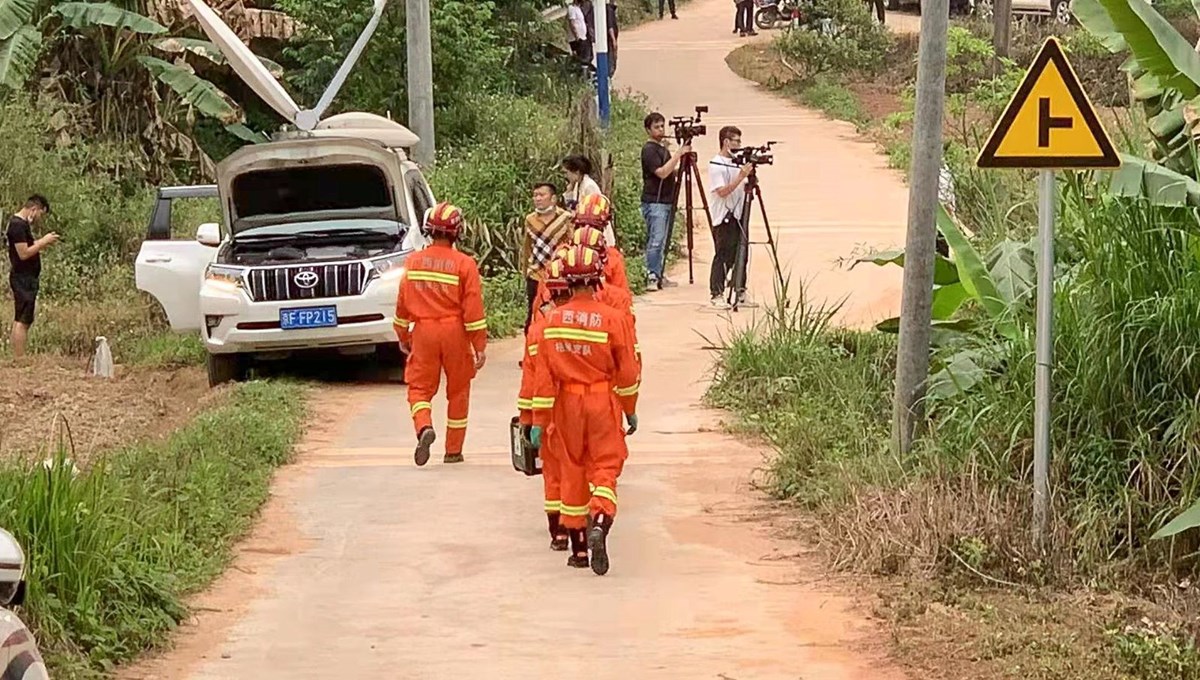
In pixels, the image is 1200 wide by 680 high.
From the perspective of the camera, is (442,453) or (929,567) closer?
(929,567)

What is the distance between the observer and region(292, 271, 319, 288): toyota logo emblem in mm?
14703

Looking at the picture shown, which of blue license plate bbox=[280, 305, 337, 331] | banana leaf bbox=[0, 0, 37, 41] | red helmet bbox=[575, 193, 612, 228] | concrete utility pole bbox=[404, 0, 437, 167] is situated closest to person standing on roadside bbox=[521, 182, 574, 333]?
blue license plate bbox=[280, 305, 337, 331]

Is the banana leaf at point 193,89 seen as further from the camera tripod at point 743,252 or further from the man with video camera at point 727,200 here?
the camera tripod at point 743,252

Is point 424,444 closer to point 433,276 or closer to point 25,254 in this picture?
point 433,276

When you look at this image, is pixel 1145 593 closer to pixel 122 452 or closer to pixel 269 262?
pixel 122 452

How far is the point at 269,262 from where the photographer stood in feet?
49.0

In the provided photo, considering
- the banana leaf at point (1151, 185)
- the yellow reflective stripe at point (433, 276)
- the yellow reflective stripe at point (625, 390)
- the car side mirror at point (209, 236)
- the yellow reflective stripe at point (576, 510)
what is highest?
the banana leaf at point (1151, 185)

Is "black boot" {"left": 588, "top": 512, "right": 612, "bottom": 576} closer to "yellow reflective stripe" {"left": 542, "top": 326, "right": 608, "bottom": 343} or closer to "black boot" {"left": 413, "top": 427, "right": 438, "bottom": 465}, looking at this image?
"yellow reflective stripe" {"left": 542, "top": 326, "right": 608, "bottom": 343}

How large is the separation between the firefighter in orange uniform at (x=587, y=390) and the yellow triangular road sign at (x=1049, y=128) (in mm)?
1904

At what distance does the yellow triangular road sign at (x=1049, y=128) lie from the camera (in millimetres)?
8344

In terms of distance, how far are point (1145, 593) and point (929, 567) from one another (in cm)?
97

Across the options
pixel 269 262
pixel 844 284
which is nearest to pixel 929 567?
pixel 269 262

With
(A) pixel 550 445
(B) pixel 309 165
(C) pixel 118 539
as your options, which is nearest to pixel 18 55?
(B) pixel 309 165

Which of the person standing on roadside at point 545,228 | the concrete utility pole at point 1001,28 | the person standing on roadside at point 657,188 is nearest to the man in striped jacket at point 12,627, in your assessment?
the person standing on roadside at point 545,228
